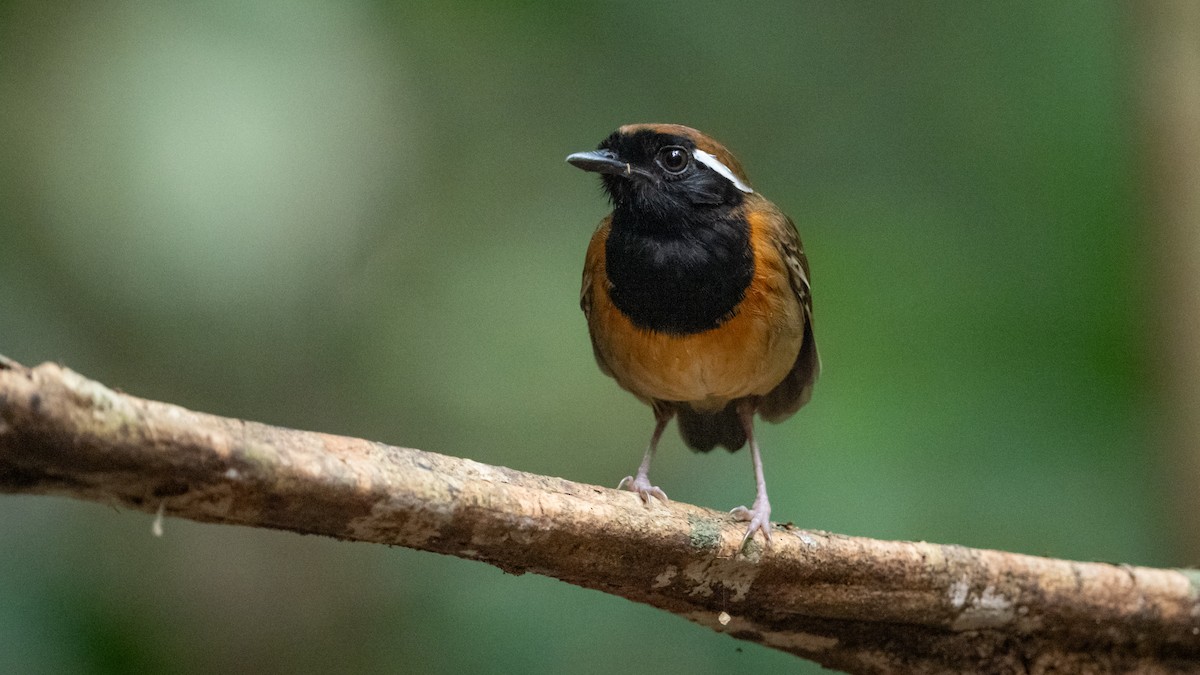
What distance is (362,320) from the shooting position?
5637mm

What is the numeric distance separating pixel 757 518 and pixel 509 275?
288 cm

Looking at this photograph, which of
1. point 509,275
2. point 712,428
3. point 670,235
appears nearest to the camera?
point 670,235

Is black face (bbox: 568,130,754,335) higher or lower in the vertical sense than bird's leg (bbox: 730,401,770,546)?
higher

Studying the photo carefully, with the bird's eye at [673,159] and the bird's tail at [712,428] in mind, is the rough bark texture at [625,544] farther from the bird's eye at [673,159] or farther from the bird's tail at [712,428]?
the bird's eye at [673,159]

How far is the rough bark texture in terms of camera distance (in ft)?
6.86

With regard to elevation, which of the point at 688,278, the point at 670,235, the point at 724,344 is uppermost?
the point at 670,235

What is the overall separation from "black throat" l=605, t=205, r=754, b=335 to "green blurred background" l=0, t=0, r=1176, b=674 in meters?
1.23

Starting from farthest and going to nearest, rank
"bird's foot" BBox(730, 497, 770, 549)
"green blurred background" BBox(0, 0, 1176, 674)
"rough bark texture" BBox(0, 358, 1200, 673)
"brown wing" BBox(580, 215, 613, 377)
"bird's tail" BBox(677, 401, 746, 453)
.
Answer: "bird's tail" BBox(677, 401, 746, 453), "green blurred background" BBox(0, 0, 1176, 674), "brown wing" BBox(580, 215, 613, 377), "bird's foot" BBox(730, 497, 770, 549), "rough bark texture" BBox(0, 358, 1200, 673)

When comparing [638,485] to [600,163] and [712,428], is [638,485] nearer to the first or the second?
[712,428]

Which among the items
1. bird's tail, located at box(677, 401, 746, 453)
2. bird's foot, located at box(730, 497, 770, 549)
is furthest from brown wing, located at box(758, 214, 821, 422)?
bird's foot, located at box(730, 497, 770, 549)

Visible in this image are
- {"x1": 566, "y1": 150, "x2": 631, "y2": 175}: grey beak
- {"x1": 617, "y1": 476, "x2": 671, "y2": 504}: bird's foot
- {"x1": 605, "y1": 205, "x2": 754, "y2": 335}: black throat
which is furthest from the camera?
{"x1": 566, "y1": 150, "x2": 631, "y2": 175}: grey beak

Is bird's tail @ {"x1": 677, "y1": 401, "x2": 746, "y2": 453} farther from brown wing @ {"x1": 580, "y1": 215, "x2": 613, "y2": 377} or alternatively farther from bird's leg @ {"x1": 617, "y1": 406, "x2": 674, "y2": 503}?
brown wing @ {"x1": 580, "y1": 215, "x2": 613, "y2": 377}

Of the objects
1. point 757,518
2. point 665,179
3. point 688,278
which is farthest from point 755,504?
point 665,179

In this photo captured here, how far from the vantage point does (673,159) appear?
427cm
